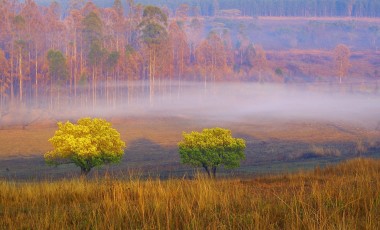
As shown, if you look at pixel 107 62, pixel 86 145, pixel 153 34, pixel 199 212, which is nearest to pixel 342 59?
pixel 153 34

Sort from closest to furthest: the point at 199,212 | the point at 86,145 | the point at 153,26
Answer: the point at 199,212, the point at 86,145, the point at 153,26

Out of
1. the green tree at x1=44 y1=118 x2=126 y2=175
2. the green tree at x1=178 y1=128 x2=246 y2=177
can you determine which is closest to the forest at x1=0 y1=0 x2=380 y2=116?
the green tree at x1=44 y1=118 x2=126 y2=175

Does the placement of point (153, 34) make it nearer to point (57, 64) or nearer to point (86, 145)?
point (57, 64)

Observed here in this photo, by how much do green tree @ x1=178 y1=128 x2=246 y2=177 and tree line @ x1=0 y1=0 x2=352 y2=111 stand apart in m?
56.2

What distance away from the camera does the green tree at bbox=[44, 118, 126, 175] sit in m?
34.6

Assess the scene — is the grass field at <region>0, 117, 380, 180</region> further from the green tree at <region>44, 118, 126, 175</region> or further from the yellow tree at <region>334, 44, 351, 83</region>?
the yellow tree at <region>334, 44, 351, 83</region>

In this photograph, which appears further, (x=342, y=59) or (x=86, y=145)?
(x=342, y=59)

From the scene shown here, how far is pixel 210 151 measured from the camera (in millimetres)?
37500

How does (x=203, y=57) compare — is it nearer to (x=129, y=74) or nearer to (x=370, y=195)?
(x=129, y=74)

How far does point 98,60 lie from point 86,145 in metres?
65.6

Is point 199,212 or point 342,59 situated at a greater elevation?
point 342,59

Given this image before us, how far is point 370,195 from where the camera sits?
24.3 feet

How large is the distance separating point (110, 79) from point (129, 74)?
511cm

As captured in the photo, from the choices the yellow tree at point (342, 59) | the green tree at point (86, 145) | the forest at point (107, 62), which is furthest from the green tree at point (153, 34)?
the green tree at point (86, 145)
